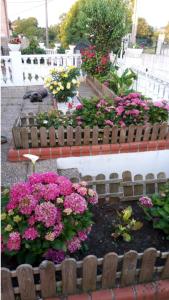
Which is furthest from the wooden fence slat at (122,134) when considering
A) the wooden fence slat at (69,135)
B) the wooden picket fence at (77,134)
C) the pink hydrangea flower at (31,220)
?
the pink hydrangea flower at (31,220)

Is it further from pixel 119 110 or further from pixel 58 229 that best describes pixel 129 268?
pixel 119 110

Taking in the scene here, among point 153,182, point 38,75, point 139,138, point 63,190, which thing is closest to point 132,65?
point 38,75

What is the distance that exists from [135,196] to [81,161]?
1.20 meters

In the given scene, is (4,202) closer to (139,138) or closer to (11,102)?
(139,138)

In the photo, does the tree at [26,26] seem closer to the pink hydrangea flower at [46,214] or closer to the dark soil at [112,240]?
the dark soil at [112,240]

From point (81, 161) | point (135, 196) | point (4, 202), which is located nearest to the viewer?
point (4, 202)

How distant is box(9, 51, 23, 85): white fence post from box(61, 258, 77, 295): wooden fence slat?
7.86m

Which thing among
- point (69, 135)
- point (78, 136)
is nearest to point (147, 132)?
point (78, 136)

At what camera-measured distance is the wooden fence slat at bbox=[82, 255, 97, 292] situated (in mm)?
1667

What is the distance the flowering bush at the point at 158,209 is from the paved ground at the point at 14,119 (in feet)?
3.78

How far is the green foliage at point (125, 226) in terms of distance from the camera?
219cm

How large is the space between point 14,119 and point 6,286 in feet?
13.8

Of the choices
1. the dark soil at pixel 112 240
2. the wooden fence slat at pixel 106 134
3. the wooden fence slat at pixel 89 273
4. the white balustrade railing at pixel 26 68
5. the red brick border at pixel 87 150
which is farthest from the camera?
the white balustrade railing at pixel 26 68

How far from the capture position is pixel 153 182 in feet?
9.27
